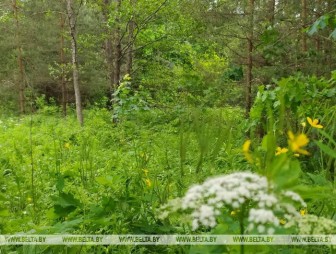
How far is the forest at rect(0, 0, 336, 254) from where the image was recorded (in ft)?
2.58

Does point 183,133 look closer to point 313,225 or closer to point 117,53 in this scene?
point 313,225

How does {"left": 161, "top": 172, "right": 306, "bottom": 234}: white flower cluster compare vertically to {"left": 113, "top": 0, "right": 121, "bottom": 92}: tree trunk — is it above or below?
below

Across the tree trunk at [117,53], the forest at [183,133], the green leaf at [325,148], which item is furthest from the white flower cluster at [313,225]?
the tree trunk at [117,53]

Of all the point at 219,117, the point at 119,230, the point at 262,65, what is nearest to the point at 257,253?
the point at 219,117

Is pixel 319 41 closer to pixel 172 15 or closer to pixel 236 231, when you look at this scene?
pixel 172 15

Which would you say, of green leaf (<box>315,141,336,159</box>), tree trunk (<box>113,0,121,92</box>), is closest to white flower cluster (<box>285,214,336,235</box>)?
green leaf (<box>315,141,336,159</box>)

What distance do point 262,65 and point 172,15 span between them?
9.46 ft

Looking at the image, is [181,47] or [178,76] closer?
[181,47]

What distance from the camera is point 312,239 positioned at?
90 centimetres

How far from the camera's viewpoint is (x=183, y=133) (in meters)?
1.46

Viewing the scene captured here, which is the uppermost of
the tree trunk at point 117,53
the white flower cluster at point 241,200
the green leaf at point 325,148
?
the tree trunk at point 117,53

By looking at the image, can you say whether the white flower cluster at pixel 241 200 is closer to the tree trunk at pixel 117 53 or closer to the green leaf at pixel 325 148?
the green leaf at pixel 325 148

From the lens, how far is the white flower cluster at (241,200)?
66cm

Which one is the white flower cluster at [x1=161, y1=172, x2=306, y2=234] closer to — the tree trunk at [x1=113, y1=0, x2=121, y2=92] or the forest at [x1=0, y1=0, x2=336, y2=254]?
the forest at [x1=0, y1=0, x2=336, y2=254]
